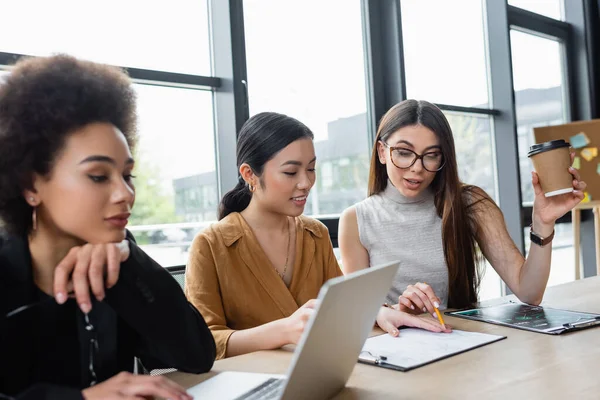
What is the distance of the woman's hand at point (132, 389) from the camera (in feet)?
2.81

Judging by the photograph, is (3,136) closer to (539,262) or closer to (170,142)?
(170,142)

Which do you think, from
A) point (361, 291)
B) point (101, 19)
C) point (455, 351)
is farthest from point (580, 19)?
point (361, 291)

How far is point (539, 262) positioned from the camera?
187 centimetres

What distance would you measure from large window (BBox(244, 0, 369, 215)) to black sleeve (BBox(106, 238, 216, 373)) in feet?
5.30

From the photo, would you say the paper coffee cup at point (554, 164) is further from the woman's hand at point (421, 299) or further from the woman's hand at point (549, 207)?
the woman's hand at point (421, 299)

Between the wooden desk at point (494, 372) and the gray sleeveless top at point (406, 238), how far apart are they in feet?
2.26

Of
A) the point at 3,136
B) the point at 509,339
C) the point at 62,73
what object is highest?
the point at 62,73

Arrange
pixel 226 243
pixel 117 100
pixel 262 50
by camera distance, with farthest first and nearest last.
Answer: pixel 262 50 → pixel 226 243 → pixel 117 100

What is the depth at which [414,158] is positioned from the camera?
196cm

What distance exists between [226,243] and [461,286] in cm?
82

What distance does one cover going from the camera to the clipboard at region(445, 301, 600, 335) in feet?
4.46

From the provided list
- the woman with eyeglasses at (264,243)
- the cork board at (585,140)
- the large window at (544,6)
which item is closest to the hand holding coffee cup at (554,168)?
the woman with eyeglasses at (264,243)

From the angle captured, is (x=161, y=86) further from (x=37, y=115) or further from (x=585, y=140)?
(x=585, y=140)

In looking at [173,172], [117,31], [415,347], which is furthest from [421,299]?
[117,31]
